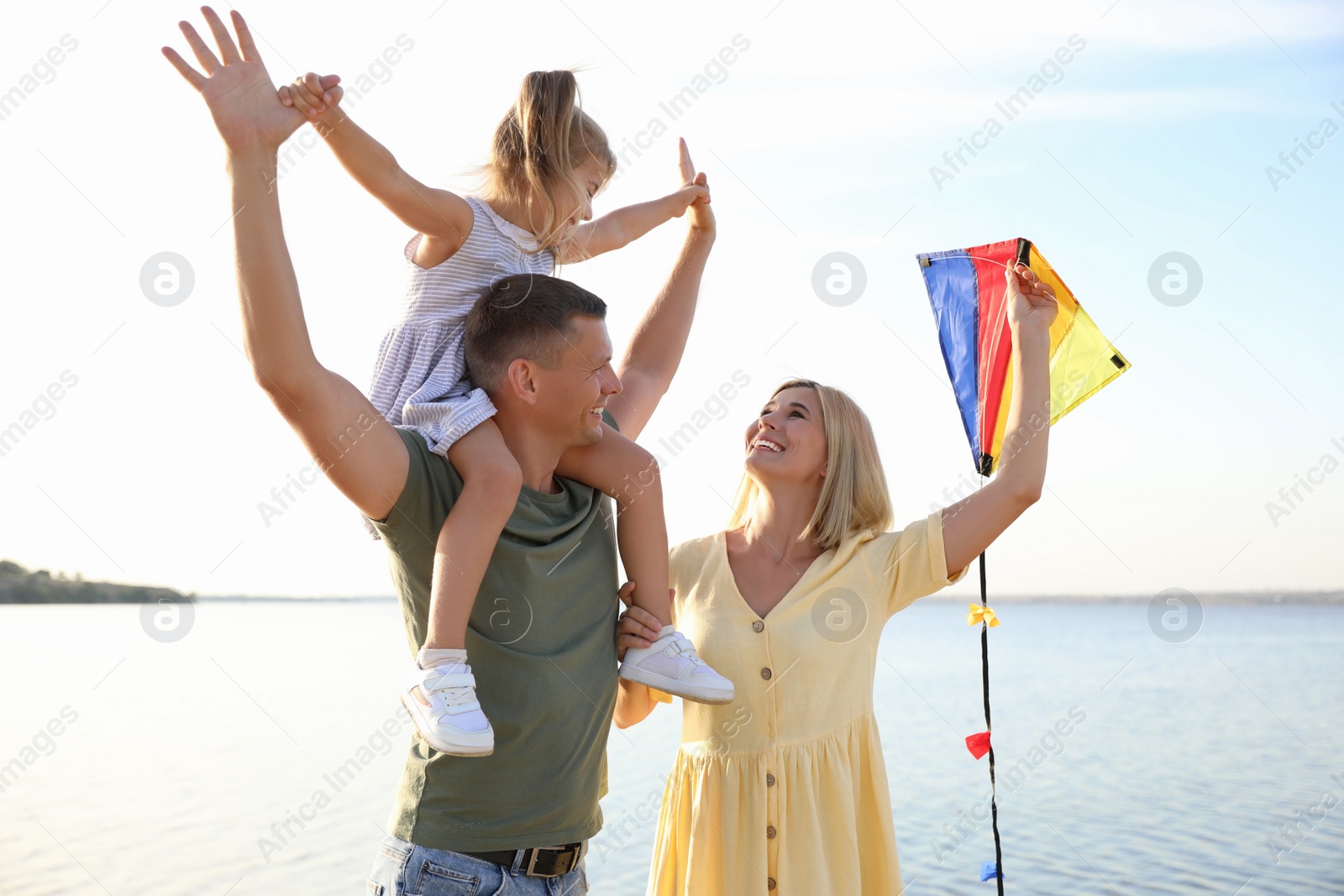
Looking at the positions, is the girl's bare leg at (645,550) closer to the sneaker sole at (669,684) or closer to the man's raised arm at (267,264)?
the sneaker sole at (669,684)

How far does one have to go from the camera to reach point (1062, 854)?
735cm

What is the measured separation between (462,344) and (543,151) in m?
0.54

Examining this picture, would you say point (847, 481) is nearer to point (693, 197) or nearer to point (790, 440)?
point (790, 440)

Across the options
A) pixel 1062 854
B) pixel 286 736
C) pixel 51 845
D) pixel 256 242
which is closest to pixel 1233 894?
pixel 1062 854

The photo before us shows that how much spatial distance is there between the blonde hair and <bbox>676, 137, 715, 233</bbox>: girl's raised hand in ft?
1.04

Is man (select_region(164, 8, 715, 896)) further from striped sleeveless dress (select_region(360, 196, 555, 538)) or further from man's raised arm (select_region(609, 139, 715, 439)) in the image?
man's raised arm (select_region(609, 139, 715, 439))

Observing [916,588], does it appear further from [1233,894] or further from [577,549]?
[1233,894]

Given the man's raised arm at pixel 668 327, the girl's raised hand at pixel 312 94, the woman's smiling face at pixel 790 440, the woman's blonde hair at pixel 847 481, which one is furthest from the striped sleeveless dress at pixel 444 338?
the woman's blonde hair at pixel 847 481

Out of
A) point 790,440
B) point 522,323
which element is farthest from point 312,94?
point 790,440

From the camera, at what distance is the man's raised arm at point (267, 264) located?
1.53 metres

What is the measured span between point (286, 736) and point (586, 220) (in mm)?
10295

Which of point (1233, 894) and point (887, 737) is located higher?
point (887, 737)

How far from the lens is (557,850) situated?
177 centimetres

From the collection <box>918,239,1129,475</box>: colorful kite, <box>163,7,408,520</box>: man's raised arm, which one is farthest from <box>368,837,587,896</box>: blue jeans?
<box>918,239,1129,475</box>: colorful kite
